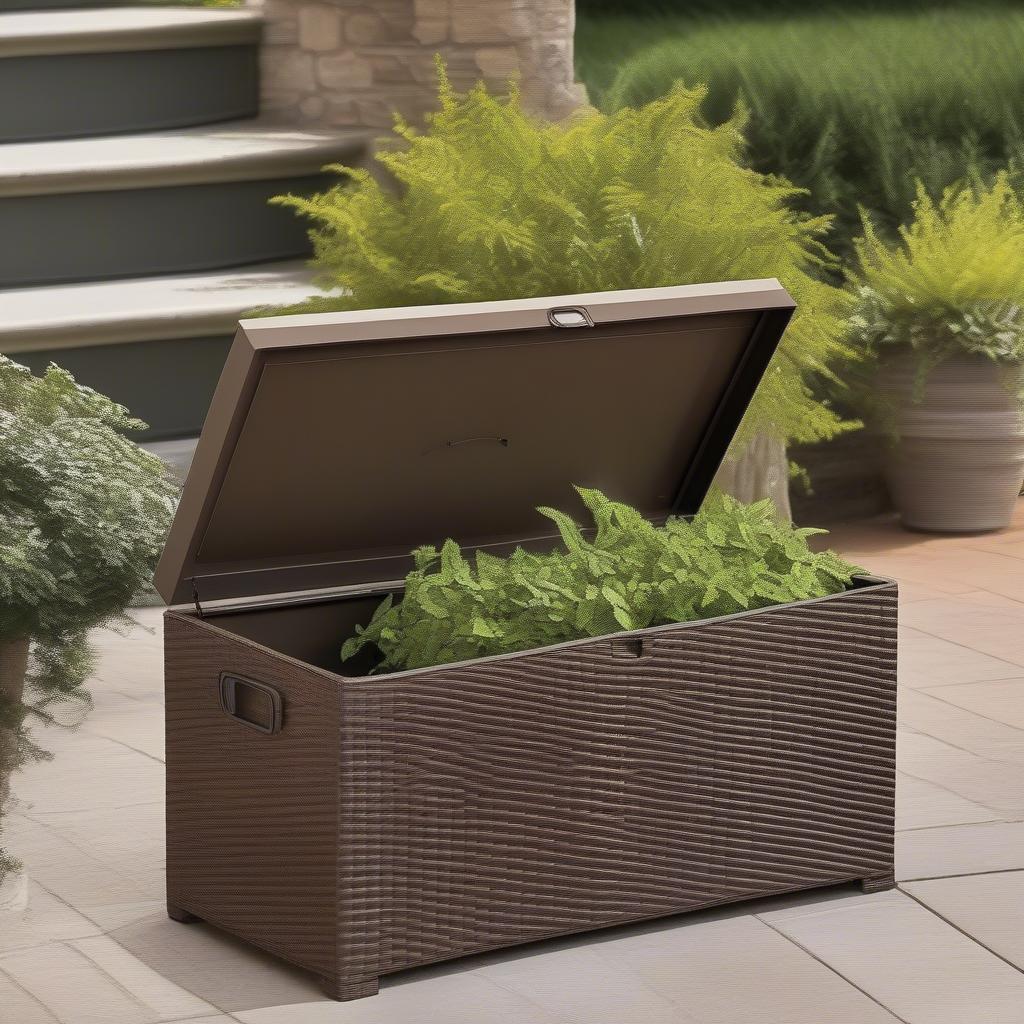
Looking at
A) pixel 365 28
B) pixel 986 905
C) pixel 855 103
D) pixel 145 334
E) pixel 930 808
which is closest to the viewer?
pixel 986 905

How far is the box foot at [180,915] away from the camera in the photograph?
2.81 meters

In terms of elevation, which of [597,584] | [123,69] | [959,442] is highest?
[123,69]

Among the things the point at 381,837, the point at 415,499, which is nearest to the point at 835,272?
the point at 415,499

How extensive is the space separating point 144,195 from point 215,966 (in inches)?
120

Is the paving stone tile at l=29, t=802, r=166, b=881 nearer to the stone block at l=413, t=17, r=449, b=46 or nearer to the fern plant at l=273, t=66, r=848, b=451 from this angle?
the fern plant at l=273, t=66, r=848, b=451

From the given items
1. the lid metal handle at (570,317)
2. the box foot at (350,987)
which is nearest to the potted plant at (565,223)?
the lid metal handle at (570,317)

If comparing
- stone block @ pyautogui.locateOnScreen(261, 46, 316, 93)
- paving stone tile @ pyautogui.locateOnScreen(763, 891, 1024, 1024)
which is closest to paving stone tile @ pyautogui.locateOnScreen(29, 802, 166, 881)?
paving stone tile @ pyautogui.locateOnScreen(763, 891, 1024, 1024)

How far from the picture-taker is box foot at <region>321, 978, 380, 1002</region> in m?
2.50

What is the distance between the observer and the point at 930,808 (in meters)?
3.31

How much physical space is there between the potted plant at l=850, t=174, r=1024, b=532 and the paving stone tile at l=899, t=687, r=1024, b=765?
1717mm

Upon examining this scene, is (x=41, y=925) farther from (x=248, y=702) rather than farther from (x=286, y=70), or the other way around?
(x=286, y=70)

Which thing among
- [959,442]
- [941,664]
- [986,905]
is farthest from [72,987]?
[959,442]

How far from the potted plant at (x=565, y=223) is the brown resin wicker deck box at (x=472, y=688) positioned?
1.20 meters

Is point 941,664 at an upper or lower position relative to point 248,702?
lower
